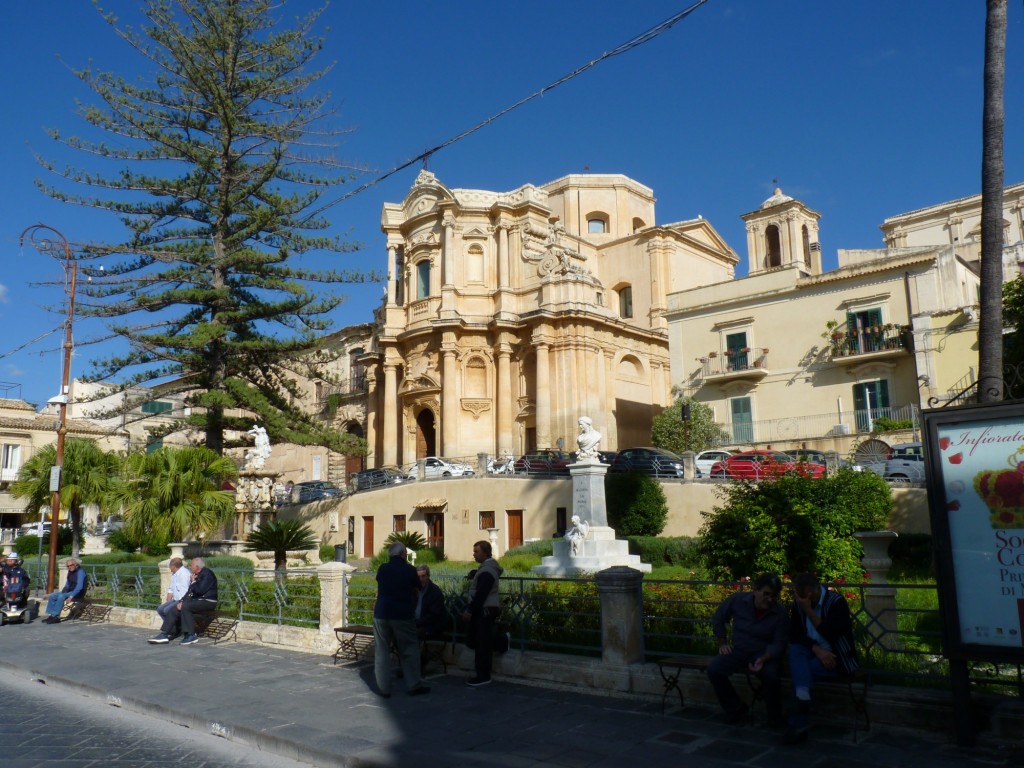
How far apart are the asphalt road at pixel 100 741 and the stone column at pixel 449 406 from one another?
28.1 meters

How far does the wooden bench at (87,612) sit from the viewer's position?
16.7 meters

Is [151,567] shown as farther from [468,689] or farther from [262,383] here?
[262,383]

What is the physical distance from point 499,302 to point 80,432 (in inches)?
1007

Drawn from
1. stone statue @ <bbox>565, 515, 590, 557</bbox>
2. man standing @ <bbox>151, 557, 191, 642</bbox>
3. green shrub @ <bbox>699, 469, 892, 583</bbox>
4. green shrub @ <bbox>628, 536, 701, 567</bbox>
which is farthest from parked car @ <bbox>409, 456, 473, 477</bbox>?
green shrub @ <bbox>699, 469, 892, 583</bbox>

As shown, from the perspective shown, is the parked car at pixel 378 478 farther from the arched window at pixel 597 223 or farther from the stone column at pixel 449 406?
the arched window at pixel 597 223

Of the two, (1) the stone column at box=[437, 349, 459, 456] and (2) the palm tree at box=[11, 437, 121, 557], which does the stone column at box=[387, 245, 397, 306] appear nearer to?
(1) the stone column at box=[437, 349, 459, 456]

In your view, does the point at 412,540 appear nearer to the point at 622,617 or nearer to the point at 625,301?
the point at 622,617

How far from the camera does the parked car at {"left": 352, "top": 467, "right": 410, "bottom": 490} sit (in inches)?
1278

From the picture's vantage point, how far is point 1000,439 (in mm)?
6117

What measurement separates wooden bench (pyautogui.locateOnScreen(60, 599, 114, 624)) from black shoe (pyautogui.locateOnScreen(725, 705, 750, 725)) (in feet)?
45.1

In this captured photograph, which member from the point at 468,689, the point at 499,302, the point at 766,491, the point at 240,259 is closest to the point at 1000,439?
the point at 468,689

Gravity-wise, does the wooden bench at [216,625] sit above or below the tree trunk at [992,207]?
below

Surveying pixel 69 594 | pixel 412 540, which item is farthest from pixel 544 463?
Result: pixel 69 594

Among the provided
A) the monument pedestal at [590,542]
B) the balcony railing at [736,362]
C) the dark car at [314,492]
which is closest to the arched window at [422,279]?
the dark car at [314,492]
